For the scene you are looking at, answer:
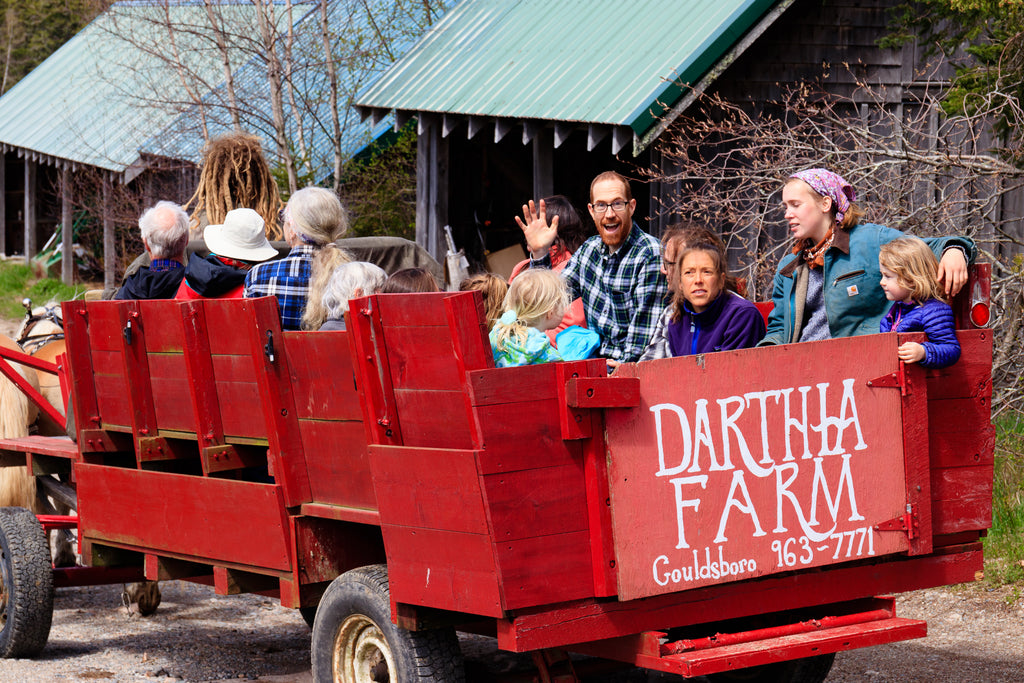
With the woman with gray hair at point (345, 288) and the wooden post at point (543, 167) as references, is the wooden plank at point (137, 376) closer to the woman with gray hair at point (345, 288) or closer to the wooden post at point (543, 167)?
the woman with gray hair at point (345, 288)

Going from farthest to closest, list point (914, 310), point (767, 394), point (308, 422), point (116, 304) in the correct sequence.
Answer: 1. point (116, 304)
2. point (308, 422)
3. point (914, 310)
4. point (767, 394)

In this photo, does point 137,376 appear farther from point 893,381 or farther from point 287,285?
point 893,381

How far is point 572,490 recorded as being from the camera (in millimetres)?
3438

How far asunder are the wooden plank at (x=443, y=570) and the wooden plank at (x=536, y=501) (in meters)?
0.09

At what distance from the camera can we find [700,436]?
139 inches

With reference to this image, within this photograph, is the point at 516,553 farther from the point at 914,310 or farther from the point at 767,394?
the point at 914,310

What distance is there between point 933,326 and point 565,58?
7713 millimetres

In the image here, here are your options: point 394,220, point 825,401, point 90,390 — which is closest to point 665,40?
point 394,220

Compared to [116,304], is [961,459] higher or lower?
lower

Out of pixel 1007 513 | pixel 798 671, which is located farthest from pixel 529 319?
pixel 1007 513

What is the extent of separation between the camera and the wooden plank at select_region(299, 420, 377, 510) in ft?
13.4

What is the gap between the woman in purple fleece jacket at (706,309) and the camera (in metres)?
4.18

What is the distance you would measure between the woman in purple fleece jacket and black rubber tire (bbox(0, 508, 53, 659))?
3200 millimetres

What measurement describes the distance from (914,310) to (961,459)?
0.52 m
